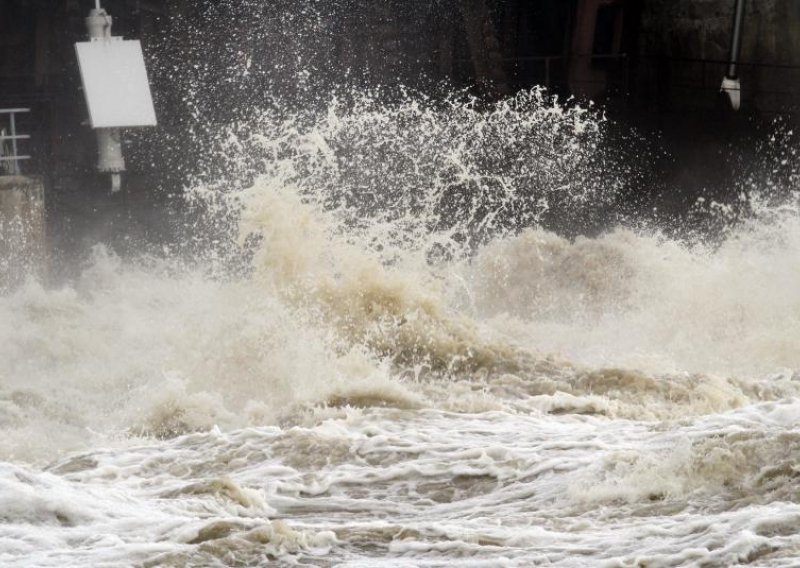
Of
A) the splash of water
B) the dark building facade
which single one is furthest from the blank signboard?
the dark building facade

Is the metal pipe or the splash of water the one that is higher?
the metal pipe

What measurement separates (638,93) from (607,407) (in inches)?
284

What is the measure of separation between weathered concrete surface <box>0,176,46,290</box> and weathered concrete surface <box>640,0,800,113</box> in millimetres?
6230

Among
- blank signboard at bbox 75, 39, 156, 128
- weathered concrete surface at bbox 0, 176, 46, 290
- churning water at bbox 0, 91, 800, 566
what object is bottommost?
churning water at bbox 0, 91, 800, 566

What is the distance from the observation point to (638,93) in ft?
43.3

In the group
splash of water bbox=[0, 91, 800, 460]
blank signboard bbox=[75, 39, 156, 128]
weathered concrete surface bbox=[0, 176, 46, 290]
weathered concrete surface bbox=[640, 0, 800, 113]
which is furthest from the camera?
weathered concrete surface bbox=[640, 0, 800, 113]

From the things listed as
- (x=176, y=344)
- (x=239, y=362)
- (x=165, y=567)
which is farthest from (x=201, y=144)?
(x=165, y=567)

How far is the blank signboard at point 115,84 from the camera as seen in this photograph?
10164mm

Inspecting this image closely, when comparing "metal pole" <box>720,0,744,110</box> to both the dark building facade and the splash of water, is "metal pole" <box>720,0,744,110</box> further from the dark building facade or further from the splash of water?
the splash of water

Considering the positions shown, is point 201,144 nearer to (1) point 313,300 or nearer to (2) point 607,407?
(1) point 313,300

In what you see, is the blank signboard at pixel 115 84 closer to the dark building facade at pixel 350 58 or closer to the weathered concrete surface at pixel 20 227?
the weathered concrete surface at pixel 20 227

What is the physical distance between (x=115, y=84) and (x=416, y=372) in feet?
13.5

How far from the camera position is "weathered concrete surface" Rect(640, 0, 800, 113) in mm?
11531

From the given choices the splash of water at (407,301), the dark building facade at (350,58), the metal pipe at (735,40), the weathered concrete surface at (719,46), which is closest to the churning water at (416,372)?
the splash of water at (407,301)
